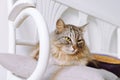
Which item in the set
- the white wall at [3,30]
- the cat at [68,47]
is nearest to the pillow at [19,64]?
the cat at [68,47]

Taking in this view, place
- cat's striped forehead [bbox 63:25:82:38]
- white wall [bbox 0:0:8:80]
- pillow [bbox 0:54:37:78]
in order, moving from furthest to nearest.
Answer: white wall [bbox 0:0:8:80] → cat's striped forehead [bbox 63:25:82:38] → pillow [bbox 0:54:37:78]

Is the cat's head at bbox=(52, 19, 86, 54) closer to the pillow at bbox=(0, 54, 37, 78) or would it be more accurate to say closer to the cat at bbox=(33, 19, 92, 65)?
the cat at bbox=(33, 19, 92, 65)

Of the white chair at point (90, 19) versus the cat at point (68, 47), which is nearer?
the cat at point (68, 47)

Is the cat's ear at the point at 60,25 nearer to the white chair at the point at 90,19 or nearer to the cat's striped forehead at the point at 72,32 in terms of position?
the cat's striped forehead at the point at 72,32

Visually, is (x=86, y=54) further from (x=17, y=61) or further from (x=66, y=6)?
(x=66, y=6)

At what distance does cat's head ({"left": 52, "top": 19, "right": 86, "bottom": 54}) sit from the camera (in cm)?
81

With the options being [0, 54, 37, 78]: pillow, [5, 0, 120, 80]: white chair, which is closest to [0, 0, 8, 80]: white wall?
[5, 0, 120, 80]: white chair

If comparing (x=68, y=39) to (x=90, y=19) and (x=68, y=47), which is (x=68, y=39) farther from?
(x=90, y=19)

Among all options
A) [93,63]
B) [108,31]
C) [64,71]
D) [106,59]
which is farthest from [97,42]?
[64,71]

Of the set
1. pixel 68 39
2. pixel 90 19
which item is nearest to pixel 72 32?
pixel 68 39

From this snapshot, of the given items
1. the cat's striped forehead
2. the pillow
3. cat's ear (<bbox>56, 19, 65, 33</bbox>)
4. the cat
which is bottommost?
the pillow

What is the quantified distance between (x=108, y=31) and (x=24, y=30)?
0.53 meters

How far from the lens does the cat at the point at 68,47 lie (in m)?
0.81

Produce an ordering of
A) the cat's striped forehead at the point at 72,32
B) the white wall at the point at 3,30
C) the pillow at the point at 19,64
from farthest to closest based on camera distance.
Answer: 1. the white wall at the point at 3,30
2. the cat's striped forehead at the point at 72,32
3. the pillow at the point at 19,64
